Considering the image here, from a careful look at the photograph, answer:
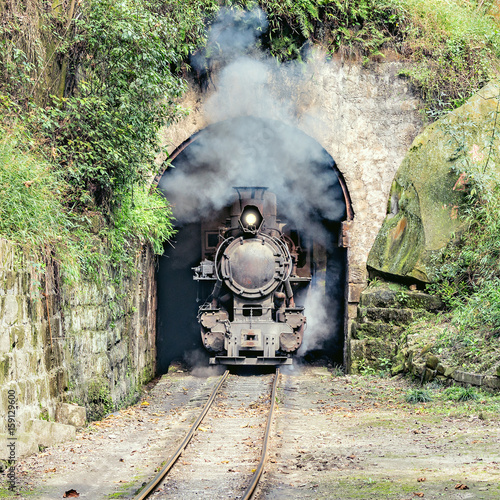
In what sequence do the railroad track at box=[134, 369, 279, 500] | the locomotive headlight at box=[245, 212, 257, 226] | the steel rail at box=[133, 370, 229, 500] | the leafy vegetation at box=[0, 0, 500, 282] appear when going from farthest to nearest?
the locomotive headlight at box=[245, 212, 257, 226]
the leafy vegetation at box=[0, 0, 500, 282]
the railroad track at box=[134, 369, 279, 500]
the steel rail at box=[133, 370, 229, 500]

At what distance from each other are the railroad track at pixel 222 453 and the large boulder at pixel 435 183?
4.03m

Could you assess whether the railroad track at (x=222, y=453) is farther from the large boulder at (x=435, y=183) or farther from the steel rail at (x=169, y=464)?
the large boulder at (x=435, y=183)

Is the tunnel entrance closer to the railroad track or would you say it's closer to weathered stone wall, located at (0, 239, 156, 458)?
weathered stone wall, located at (0, 239, 156, 458)

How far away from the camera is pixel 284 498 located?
5137 mm

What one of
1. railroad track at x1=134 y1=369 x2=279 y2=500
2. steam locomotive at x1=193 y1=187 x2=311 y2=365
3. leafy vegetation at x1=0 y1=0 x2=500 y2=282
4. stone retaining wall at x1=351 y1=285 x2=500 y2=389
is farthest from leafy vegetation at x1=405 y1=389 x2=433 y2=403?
leafy vegetation at x1=0 y1=0 x2=500 y2=282

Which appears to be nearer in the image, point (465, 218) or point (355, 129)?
point (465, 218)

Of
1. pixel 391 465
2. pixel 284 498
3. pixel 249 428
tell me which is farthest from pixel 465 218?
pixel 284 498

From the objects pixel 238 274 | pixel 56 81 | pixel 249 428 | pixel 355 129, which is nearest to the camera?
pixel 249 428

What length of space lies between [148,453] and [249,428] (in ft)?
5.52

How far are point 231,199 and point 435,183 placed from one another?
675 cm

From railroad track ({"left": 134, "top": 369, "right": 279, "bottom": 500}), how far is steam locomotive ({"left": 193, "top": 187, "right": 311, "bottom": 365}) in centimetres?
215

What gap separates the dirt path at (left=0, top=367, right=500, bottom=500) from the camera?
5.27 m

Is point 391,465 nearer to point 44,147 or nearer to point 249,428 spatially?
point 249,428

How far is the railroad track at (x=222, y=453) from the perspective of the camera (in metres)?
5.46
